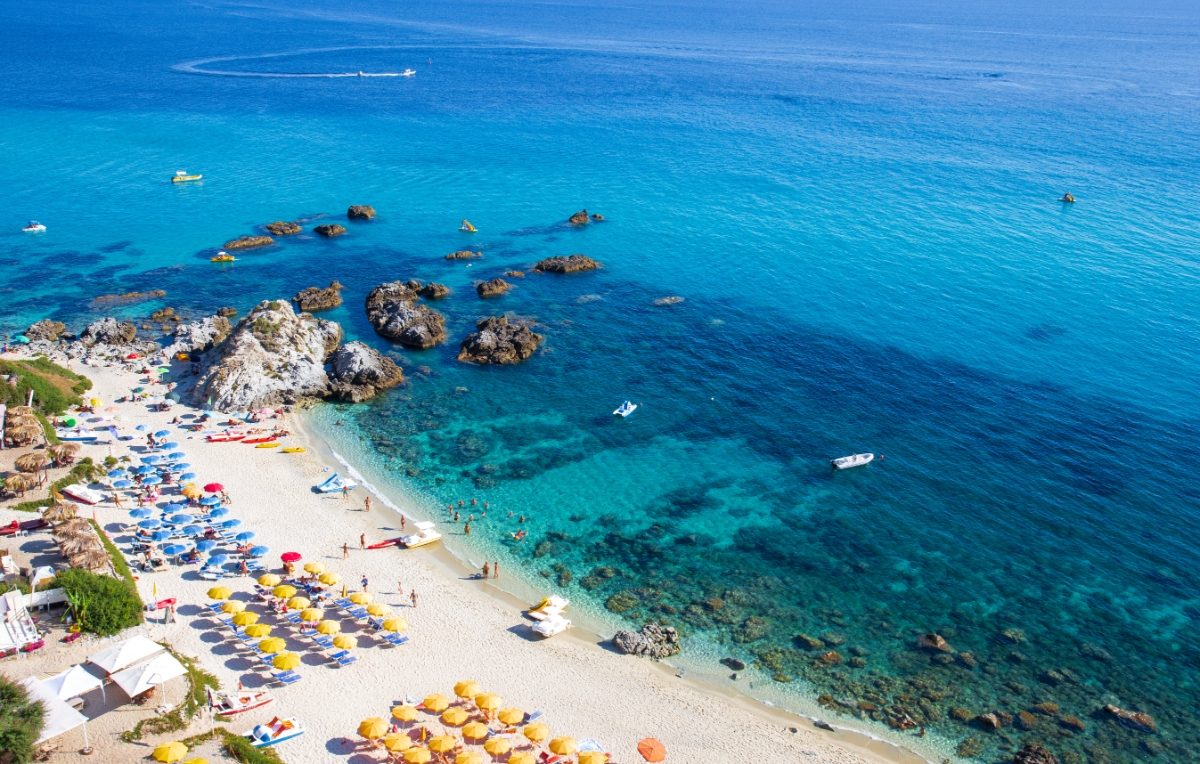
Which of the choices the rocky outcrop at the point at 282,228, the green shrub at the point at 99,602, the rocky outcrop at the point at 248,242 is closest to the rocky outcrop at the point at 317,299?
the rocky outcrop at the point at 248,242

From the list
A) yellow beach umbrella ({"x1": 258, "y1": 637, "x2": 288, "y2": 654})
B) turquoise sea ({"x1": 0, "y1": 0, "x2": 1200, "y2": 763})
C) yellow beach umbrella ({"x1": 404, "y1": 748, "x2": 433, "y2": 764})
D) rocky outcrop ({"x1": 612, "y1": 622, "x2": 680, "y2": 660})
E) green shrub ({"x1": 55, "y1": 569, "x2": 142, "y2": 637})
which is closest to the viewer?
yellow beach umbrella ({"x1": 404, "y1": 748, "x2": 433, "y2": 764})

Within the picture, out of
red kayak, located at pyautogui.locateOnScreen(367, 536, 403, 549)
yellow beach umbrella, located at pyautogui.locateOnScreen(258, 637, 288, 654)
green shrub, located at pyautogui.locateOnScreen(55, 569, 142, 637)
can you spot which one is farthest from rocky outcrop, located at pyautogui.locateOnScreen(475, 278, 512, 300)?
yellow beach umbrella, located at pyautogui.locateOnScreen(258, 637, 288, 654)

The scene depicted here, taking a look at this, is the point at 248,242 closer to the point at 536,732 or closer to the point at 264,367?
the point at 264,367

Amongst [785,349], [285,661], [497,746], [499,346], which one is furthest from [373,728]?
[785,349]

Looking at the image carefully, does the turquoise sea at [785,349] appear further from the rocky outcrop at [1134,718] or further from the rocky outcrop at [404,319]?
the rocky outcrop at [404,319]

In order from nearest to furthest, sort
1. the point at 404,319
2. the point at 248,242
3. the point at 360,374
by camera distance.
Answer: the point at 360,374
the point at 404,319
the point at 248,242

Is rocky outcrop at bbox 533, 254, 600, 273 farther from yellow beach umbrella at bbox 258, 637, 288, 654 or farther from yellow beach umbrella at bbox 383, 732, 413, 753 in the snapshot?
yellow beach umbrella at bbox 383, 732, 413, 753
